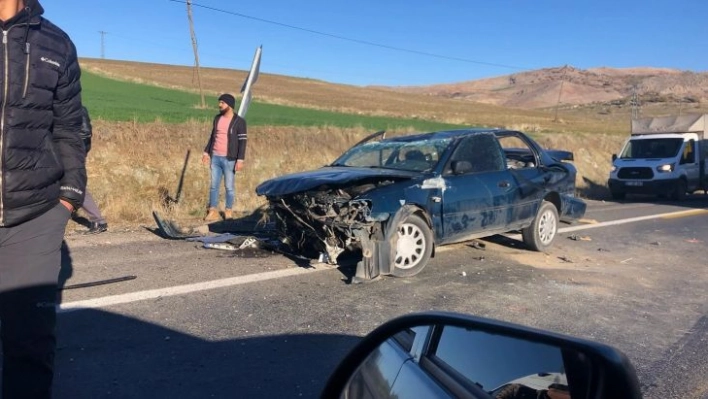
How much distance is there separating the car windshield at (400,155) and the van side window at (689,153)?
13017 mm

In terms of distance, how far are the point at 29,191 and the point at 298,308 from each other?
3.10 m

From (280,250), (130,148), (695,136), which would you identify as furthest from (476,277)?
(695,136)

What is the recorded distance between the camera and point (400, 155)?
7.91 meters

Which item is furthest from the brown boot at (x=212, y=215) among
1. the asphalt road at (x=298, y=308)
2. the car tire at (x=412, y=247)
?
the car tire at (x=412, y=247)

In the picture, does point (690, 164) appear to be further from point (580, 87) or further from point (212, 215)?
point (580, 87)

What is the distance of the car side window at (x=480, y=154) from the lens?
7.80m

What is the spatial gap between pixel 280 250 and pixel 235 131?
9.70 ft

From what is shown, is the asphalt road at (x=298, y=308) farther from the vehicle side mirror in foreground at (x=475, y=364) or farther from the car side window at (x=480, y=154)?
the vehicle side mirror in foreground at (x=475, y=364)

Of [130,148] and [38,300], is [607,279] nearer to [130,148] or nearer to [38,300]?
[38,300]

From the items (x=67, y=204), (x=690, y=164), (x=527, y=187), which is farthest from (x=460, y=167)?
(x=690, y=164)

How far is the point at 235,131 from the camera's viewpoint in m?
10.0

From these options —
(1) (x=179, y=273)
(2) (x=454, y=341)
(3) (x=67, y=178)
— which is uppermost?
(3) (x=67, y=178)

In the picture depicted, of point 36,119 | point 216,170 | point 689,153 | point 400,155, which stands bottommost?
point 216,170

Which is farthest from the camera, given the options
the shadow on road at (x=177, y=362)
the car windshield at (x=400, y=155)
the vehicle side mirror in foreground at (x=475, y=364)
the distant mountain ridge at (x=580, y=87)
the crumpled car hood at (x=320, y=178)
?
the distant mountain ridge at (x=580, y=87)
